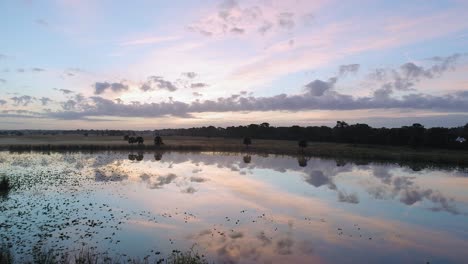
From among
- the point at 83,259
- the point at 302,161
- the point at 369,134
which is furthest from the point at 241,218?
the point at 369,134

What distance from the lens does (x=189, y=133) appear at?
19475cm

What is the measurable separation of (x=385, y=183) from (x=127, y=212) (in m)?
23.8

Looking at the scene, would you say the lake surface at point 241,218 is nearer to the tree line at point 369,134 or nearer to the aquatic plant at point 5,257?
the aquatic plant at point 5,257

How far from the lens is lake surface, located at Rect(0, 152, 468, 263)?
1302 cm

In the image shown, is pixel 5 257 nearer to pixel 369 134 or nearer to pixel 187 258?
pixel 187 258

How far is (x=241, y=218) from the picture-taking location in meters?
18.2

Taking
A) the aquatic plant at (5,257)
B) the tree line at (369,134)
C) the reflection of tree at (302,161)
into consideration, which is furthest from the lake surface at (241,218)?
the tree line at (369,134)

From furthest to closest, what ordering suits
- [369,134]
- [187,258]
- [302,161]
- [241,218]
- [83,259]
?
[369,134] → [302,161] → [241,218] → [187,258] → [83,259]

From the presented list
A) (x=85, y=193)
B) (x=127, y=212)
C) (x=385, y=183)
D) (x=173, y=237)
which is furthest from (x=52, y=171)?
(x=385, y=183)

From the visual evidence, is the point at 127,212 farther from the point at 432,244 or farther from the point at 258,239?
the point at 432,244

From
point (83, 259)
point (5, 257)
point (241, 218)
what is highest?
point (5, 257)

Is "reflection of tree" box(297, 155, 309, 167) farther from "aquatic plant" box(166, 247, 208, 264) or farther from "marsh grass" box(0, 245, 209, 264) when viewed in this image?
"marsh grass" box(0, 245, 209, 264)

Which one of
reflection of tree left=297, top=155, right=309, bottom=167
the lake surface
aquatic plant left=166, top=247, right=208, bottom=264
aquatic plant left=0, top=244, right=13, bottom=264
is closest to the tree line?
reflection of tree left=297, top=155, right=309, bottom=167

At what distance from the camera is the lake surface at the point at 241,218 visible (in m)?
13.0
